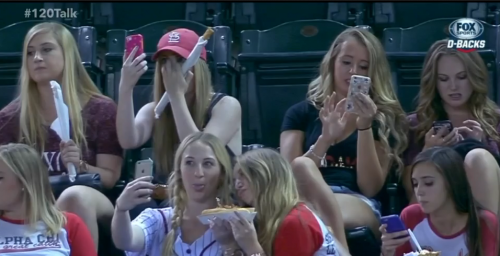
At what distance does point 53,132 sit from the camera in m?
3.86

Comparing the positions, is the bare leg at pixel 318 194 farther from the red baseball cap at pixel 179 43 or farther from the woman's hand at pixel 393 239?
the red baseball cap at pixel 179 43

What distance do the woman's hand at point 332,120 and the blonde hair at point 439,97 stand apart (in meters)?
0.34

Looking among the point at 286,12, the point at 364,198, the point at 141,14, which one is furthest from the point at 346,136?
the point at 141,14

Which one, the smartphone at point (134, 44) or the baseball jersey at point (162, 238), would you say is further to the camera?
the smartphone at point (134, 44)

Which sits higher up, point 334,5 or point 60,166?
point 334,5

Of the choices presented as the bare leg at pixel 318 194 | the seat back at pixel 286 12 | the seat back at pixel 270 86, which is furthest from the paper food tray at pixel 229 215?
the seat back at pixel 286 12

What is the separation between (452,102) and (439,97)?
8cm

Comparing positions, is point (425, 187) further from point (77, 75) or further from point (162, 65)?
point (77, 75)

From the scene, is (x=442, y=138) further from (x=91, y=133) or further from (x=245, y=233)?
(x=91, y=133)

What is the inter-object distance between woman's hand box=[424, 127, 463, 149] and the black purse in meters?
1.15

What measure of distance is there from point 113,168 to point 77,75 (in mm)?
403

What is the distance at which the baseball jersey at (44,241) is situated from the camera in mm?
3225

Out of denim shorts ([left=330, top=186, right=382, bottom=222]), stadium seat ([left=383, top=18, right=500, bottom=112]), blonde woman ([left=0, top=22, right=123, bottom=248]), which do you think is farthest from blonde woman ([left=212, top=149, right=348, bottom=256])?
stadium seat ([left=383, top=18, right=500, bottom=112])

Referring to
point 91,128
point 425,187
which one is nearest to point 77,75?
point 91,128
